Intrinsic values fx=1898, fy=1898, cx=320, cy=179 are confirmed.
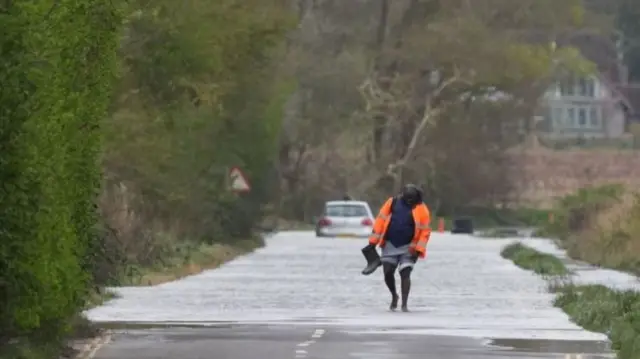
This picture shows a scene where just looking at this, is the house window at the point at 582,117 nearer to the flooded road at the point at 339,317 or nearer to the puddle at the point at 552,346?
the flooded road at the point at 339,317

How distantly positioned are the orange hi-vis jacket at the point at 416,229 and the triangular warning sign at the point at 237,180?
23983mm

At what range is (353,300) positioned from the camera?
26969mm

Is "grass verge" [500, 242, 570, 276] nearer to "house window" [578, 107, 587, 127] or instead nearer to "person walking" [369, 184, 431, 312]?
"person walking" [369, 184, 431, 312]

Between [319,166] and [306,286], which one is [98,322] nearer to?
[306,286]

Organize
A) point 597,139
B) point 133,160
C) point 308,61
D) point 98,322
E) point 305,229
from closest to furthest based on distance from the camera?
point 98,322 < point 133,160 < point 305,229 < point 308,61 < point 597,139

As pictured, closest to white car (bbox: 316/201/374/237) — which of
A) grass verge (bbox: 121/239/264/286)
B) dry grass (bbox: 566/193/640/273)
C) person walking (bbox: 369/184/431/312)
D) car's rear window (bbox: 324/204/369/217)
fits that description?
car's rear window (bbox: 324/204/369/217)

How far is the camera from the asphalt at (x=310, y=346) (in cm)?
1747

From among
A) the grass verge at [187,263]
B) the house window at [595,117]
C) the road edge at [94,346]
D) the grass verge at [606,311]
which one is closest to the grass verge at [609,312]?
the grass verge at [606,311]

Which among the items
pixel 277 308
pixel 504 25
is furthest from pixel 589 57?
pixel 277 308

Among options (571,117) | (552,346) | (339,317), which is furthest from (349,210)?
(571,117)

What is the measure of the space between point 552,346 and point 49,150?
6.47 metres

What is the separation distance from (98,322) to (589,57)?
102 m

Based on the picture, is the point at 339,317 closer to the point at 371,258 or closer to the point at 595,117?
the point at 371,258

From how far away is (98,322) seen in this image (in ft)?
70.7
